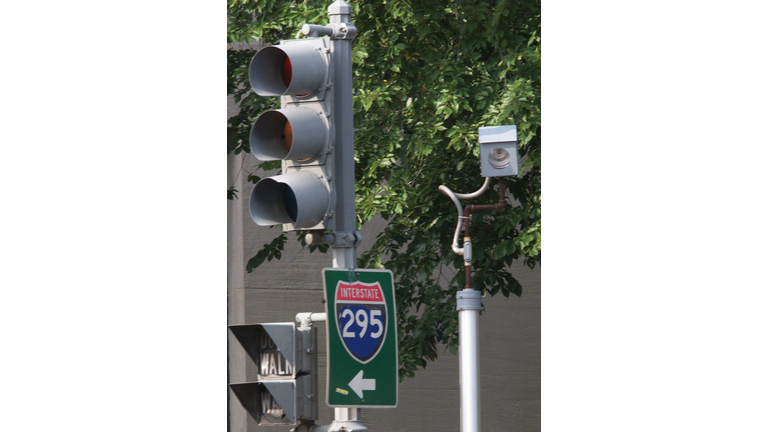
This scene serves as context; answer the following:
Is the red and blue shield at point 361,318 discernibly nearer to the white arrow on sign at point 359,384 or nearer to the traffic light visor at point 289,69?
the white arrow on sign at point 359,384

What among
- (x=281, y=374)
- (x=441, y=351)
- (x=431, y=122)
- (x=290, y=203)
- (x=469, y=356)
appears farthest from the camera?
(x=441, y=351)

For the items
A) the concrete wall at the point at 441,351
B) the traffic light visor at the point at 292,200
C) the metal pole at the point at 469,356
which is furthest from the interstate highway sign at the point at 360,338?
the concrete wall at the point at 441,351

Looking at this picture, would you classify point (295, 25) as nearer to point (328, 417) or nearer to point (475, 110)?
point (475, 110)

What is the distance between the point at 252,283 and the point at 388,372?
602 centimetres

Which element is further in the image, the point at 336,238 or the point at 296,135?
the point at 336,238

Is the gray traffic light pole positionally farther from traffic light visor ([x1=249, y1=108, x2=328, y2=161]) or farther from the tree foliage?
the tree foliage

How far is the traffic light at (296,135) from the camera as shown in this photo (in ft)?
14.5

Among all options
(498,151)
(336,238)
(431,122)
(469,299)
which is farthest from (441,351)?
(336,238)

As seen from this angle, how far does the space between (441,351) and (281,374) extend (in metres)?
6.16

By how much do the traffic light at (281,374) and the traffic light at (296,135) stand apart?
469mm

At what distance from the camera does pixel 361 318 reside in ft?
14.5

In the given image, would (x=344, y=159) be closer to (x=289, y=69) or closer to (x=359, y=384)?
(x=289, y=69)

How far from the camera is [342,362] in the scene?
438cm

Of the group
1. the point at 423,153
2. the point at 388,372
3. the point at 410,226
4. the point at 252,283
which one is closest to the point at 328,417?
the point at 252,283
